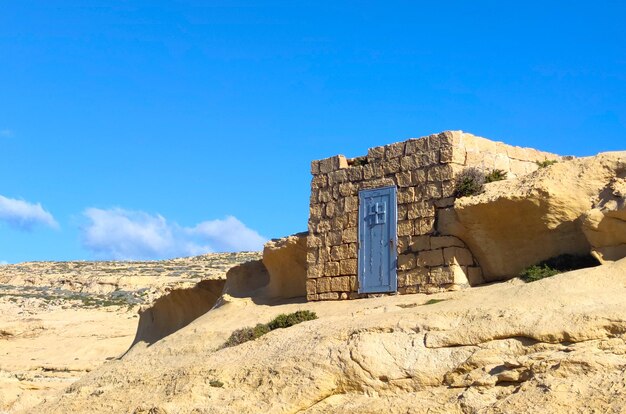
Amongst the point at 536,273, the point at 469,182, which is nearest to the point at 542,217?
the point at 536,273


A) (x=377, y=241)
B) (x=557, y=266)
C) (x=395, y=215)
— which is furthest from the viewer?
(x=377, y=241)

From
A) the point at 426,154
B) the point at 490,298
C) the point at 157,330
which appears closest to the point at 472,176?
the point at 426,154

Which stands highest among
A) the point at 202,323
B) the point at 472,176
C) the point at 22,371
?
the point at 472,176

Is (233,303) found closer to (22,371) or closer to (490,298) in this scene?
(490,298)

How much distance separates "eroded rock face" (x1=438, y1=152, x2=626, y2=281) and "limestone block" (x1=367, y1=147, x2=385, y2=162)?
1.90m

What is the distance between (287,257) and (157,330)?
196 inches

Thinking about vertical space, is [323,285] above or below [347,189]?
below

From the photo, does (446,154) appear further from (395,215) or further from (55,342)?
(55,342)

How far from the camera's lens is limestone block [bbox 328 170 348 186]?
620 inches

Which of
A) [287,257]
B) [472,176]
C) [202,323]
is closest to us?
[472,176]

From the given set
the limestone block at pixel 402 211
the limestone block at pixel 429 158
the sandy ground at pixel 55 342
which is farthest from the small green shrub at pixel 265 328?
the sandy ground at pixel 55 342

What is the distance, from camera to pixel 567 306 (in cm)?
908

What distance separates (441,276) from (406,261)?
898 mm

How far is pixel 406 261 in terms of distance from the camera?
564 inches
